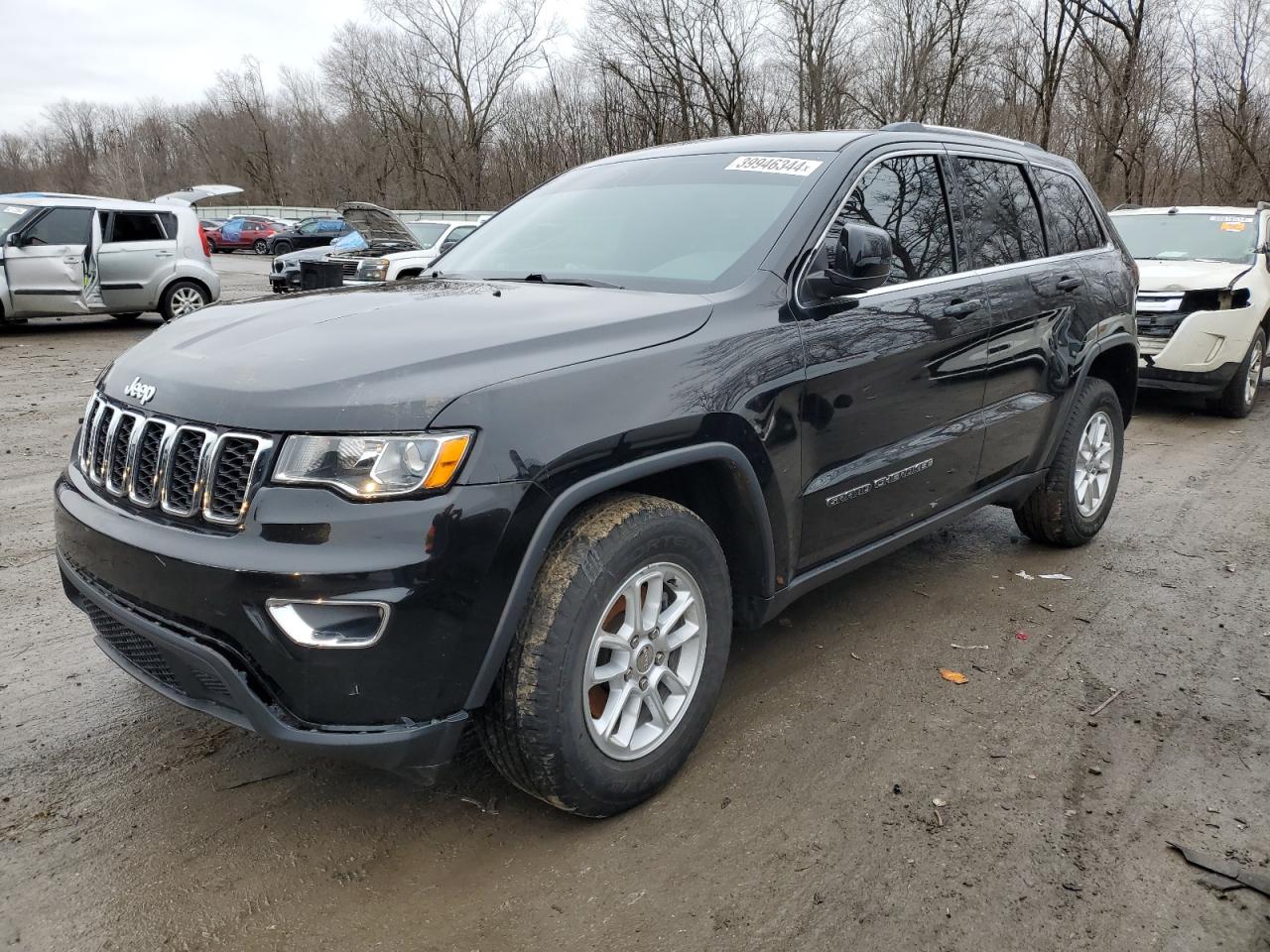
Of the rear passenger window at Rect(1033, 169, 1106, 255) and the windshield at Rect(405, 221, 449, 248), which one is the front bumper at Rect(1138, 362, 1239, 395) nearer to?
the rear passenger window at Rect(1033, 169, 1106, 255)

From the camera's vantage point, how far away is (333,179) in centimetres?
5681

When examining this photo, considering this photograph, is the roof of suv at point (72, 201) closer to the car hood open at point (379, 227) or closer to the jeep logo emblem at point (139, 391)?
the car hood open at point (379, 227)

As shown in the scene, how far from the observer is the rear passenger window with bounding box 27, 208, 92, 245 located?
11820 mm

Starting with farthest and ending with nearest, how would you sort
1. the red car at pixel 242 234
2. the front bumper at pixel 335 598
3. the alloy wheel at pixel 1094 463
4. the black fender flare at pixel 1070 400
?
the red car at pixel 242 234 < the alloy wheel at pixel 1094 463 < the black fender flare at pixel 1070 400 < the front bumper at pixel 335 598

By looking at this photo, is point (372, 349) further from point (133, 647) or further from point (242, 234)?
point (242, 234)

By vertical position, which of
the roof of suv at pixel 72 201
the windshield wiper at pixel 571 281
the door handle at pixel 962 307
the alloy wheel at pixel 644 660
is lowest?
the alloy wheel at pixel 644 660

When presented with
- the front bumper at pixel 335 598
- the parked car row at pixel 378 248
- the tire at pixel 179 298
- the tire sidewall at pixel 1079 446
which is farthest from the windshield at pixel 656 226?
the tire at pixel 179 298

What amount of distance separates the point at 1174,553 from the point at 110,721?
193 inches

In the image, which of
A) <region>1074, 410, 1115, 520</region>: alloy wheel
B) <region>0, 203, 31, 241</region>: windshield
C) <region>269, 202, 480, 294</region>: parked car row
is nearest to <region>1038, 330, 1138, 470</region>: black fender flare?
<region>1074, 410, 1115, 520</region>: alloy wheel

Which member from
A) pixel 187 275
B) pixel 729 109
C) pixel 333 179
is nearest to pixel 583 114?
pixel 729 109

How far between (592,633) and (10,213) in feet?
42.0

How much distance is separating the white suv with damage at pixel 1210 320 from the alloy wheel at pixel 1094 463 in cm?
367

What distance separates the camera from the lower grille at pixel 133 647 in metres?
2.37

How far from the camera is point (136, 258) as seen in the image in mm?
12625
